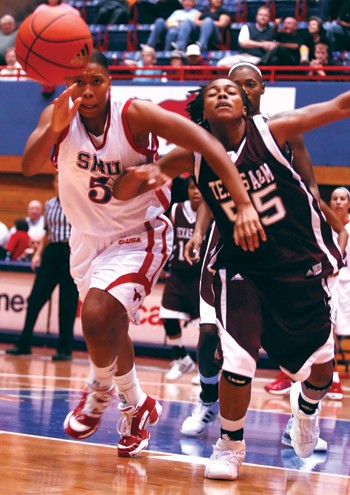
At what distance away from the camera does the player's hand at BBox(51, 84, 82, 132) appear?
4516 millimetres

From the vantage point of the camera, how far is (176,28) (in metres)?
16.2

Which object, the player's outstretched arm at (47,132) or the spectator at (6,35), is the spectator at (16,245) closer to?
the spectator at (6,35)

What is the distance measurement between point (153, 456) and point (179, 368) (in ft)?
14.9

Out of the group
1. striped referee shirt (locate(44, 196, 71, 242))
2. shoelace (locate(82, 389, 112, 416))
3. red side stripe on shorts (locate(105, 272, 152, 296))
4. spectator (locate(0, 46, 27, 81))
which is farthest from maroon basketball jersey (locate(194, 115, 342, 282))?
spectator (locate(0, 46, 27, 81))

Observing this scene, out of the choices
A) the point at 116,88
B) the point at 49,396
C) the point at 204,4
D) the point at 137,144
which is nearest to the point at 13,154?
the point at 116,88

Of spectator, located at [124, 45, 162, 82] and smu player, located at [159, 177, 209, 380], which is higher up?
spectator, located at [124, 45, 162, 82]

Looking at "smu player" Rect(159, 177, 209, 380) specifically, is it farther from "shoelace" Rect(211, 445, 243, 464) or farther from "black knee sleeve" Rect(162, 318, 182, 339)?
"shoelace" Rect(211, 445, 243, 464)

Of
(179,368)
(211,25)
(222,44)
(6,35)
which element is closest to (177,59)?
(211,25)

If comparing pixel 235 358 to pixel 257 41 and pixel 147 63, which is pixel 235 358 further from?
pixel 147 63

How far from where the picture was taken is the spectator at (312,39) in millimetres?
13914

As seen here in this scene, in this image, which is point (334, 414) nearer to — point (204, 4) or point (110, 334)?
point (110, 334)

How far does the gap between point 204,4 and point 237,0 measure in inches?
25.7

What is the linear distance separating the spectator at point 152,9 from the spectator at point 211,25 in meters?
1.09

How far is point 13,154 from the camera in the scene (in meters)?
15.6
